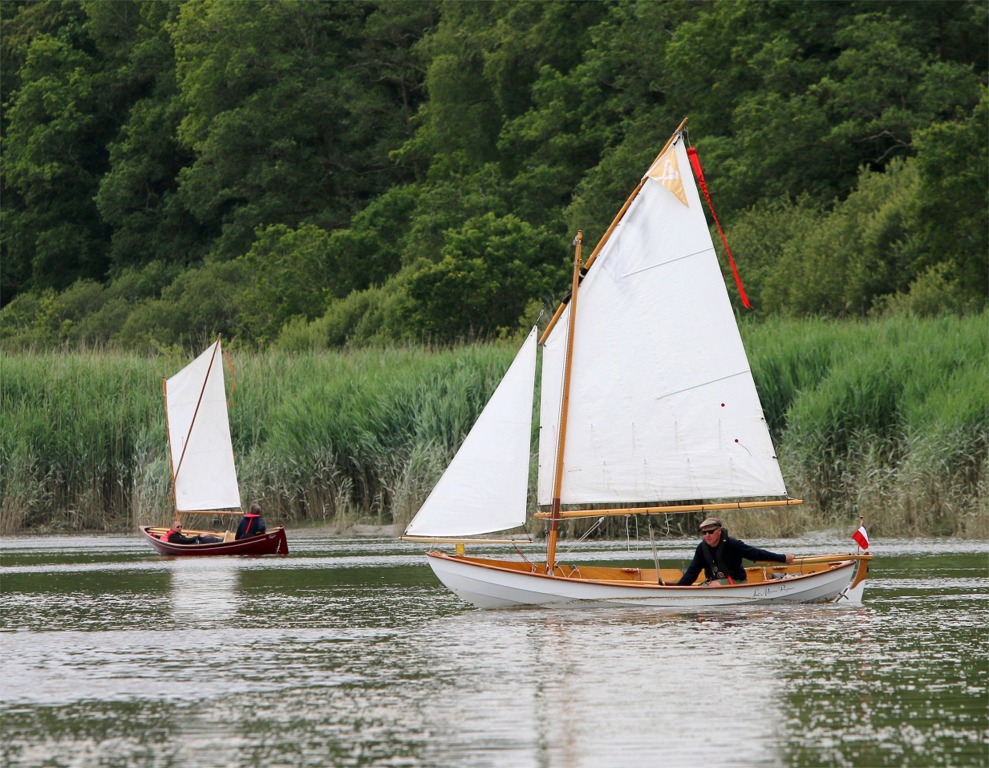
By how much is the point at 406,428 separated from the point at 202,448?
164 inches

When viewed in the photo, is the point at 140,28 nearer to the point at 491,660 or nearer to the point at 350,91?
the point at 350,91

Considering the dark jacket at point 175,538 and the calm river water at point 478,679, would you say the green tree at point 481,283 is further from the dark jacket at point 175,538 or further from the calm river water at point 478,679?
the calm river water at point 478,679

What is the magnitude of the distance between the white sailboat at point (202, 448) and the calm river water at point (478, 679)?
11010 mm

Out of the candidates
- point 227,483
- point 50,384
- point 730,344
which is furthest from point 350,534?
point 730,344

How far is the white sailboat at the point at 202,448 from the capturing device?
37656mm

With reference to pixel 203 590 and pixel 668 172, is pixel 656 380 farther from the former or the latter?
pixel 203 590

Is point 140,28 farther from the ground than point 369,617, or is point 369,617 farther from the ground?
point 140,28

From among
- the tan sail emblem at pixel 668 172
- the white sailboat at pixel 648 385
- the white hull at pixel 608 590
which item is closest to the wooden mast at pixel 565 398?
the white sailboat at pixel 648 385

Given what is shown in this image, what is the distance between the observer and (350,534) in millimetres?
37406

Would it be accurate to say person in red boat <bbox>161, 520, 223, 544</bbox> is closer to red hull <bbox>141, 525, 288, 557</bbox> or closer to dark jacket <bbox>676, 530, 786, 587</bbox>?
red hull <bbox>141, 525, 288, 557</bbox>

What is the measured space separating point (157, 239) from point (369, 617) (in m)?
70.4

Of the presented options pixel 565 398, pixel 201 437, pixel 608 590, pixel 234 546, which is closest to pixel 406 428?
pixel 201 437

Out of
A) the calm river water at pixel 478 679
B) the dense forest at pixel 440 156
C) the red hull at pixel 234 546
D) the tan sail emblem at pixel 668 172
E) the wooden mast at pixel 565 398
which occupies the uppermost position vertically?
the dense forest at pixel 440 156

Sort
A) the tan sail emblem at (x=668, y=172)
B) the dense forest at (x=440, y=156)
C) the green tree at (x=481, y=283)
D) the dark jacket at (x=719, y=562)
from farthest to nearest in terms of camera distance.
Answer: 1. the green tree at (x=481, y=283)
2. the dense forest at (x=440, y=156)
3. the tan sail emblem at (x=668, y=172)
4. the dark jacket at (x=719, y=562)
